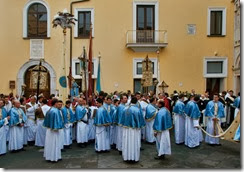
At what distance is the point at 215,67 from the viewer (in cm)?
1648

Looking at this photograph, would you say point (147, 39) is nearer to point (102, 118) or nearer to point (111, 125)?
point (111, 125)

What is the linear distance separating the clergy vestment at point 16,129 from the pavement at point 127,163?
0.25 m

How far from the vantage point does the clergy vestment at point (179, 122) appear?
9039mm

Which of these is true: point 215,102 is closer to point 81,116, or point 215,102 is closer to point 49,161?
point 81,116

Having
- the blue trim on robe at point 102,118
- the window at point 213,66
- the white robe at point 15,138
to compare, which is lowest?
the white robe at point 15,138

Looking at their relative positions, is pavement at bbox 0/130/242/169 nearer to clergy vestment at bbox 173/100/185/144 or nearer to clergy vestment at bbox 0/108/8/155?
clergy vestment at bbox 0/108/8/155

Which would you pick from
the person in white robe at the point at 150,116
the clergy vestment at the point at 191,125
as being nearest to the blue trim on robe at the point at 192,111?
the clergy vestment at the point at 191,125

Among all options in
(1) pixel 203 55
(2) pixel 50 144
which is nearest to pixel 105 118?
(2) pixel 50 144

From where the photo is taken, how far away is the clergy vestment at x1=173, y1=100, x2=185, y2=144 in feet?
29.7

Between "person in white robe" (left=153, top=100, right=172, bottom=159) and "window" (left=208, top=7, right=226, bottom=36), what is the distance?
430 inches

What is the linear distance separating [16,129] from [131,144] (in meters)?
3.69

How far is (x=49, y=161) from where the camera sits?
701 cm

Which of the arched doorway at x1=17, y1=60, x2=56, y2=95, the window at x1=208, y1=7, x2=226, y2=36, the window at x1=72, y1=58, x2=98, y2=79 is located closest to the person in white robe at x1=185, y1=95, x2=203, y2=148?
the window at x1=72, y1=58, x2=98, y2=79

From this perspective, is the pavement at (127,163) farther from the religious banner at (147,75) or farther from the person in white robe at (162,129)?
the religious banner at (147,75)
